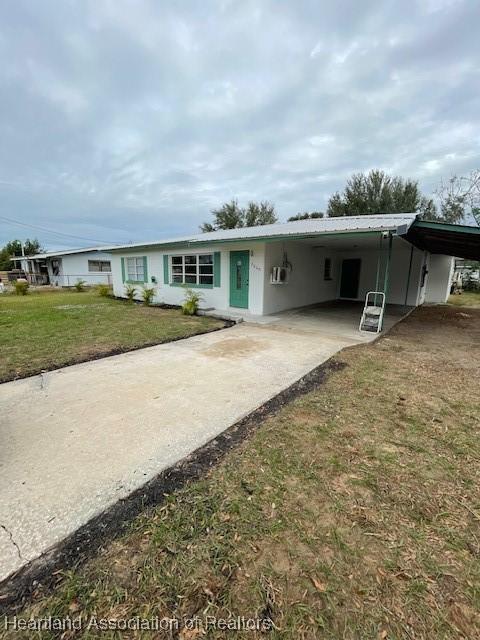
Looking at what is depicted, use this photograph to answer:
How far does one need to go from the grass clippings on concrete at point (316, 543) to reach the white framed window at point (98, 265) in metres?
22.8

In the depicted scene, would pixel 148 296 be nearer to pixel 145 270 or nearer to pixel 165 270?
pixel 165 270

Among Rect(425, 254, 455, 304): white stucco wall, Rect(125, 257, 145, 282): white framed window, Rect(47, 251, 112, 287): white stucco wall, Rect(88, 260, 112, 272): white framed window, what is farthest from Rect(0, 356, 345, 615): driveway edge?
Rect(88, 260, 112, 272): white framed window

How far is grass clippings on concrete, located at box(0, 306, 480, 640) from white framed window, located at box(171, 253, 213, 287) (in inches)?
304

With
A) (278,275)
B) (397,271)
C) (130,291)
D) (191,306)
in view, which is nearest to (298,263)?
(278,275)

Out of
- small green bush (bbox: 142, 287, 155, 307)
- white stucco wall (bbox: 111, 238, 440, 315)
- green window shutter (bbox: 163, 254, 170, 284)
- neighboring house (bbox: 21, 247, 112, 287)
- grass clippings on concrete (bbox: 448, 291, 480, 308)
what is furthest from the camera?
neighboring house (bbox: 21, 247, 112, 287)

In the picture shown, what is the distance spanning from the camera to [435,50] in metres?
7.08

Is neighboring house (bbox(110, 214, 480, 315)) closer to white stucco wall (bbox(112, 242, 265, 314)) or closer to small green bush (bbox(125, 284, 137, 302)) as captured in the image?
white stucco wall (bbox(112, 242, 265, 314))

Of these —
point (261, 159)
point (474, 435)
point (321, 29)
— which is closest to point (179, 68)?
point (321, 29)

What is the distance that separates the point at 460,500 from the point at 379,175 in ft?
81.8

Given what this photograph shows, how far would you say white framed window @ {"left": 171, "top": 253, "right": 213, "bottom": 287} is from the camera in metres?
9.99

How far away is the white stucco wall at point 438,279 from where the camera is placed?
43.7 ft

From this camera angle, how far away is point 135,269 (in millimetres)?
12719

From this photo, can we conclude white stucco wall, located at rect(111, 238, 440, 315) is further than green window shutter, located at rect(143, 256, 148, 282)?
No

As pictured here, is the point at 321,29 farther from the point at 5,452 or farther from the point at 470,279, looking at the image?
the point at 470,279
